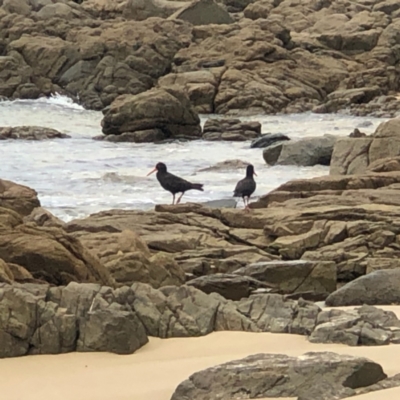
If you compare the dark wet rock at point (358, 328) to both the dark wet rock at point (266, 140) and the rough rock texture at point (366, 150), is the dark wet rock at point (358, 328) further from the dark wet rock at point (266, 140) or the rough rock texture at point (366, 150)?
the dark wet rock at point (266, 140)

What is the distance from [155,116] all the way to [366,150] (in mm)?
10045

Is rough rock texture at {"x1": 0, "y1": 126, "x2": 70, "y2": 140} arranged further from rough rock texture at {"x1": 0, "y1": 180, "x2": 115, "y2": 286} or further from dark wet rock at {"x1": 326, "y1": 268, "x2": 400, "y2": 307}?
dark wet rock at {"x1": 326, "y1": 268, "x2": 400, "y2": 307}

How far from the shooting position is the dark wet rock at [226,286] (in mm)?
6965

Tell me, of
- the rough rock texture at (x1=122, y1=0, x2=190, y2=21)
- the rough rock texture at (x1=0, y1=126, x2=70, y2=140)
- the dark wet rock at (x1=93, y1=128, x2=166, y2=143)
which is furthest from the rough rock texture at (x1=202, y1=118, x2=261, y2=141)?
the rough rock texture at (x1=122, y1=0, x2=190, y2=21)

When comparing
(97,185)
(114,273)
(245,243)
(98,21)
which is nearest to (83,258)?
(114,273)

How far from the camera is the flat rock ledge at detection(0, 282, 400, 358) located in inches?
191

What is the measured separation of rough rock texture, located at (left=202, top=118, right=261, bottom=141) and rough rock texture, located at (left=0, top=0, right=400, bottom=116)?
5.71 m

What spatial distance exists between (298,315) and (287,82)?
3034 cm

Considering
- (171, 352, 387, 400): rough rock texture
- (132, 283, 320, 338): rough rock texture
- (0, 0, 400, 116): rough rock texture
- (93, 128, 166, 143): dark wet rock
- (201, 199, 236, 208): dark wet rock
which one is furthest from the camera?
(0, 0, 400, 116): rough rock texture

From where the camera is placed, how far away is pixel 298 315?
5461 mm

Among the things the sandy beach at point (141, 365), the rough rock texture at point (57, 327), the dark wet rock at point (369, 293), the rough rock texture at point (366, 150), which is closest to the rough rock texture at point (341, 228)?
the dark wet rock at point (369, 293)

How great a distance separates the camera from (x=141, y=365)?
4652 mm

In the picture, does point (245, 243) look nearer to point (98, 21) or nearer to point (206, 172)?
point (206, 172)

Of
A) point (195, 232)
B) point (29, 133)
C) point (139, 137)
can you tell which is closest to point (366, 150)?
point (195, 232)
